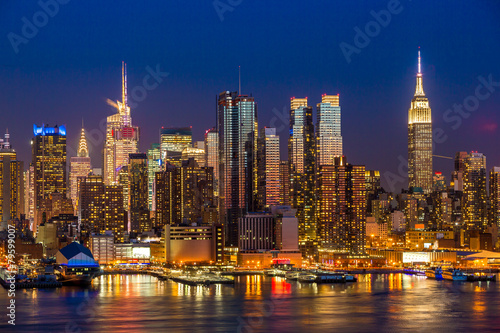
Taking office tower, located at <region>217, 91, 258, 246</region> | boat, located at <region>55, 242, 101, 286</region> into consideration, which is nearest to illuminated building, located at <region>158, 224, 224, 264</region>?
boat, located at <region>55, 242, 101, 286</region>

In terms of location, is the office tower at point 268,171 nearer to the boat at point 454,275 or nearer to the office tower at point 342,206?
the office tower at point 342,206

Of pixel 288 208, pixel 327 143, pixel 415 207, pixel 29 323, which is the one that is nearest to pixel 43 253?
pixel 288 208

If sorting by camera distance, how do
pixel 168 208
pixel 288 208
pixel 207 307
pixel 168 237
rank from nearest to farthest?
pixel 207 307, pixel 168 237, pixel 288 208, pixel 168 208

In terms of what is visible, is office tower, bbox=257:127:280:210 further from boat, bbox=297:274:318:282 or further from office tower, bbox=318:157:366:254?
boat, bbox=297:274:318:282

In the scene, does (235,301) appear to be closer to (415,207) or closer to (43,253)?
(43,253)

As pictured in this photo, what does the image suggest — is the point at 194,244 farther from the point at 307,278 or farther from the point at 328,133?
the point at 328,133

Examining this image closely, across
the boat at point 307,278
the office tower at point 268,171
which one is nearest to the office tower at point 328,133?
the office tower at point 268,171
